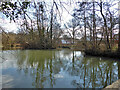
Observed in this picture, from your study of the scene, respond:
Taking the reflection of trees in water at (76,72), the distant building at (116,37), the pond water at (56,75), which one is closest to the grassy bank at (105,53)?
the distant building at (116,37)

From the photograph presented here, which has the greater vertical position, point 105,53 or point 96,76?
point 105,53

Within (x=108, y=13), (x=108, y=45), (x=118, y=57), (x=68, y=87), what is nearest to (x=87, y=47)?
(x=108, y=45)

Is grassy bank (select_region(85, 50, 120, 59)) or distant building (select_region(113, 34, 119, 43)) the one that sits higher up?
distant building (select_region(113, 34, 119, 43))

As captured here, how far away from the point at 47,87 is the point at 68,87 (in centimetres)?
59

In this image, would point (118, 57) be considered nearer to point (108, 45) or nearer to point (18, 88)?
point (108, 45)

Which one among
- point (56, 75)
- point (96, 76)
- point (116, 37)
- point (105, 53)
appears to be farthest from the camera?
point (116, 37)

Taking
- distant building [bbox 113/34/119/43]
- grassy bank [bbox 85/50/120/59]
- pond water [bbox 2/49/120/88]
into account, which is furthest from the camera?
distant building [bbox 113/34/119/43]

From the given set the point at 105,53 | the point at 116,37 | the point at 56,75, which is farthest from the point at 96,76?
the point at 116,37

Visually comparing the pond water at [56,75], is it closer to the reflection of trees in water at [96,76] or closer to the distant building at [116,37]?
the reflection of trees in water at [96,76]

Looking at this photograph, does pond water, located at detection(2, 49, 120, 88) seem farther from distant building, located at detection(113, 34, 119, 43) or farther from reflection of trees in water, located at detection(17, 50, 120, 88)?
distant building, located at detection(113, 34, 119, 43)

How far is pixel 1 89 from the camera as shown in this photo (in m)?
2.51

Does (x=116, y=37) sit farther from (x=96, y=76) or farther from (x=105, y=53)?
(x=96, y=76)

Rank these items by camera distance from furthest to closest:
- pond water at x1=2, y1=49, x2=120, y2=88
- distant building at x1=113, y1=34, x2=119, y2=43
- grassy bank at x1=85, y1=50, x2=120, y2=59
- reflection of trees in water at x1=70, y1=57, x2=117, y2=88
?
1. distant building at x1=113, y1=34, x2=119, y2=43
2. grassy bank at x1=85, y1=50, x2=120, y2=59
3. reflection of trees in water at x1=70, y1=57, x2=117, y2=88
4. pond water at x1=2, y1=49, x2=120, y2=88

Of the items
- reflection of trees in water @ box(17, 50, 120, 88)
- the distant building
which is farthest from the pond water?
the distant building
